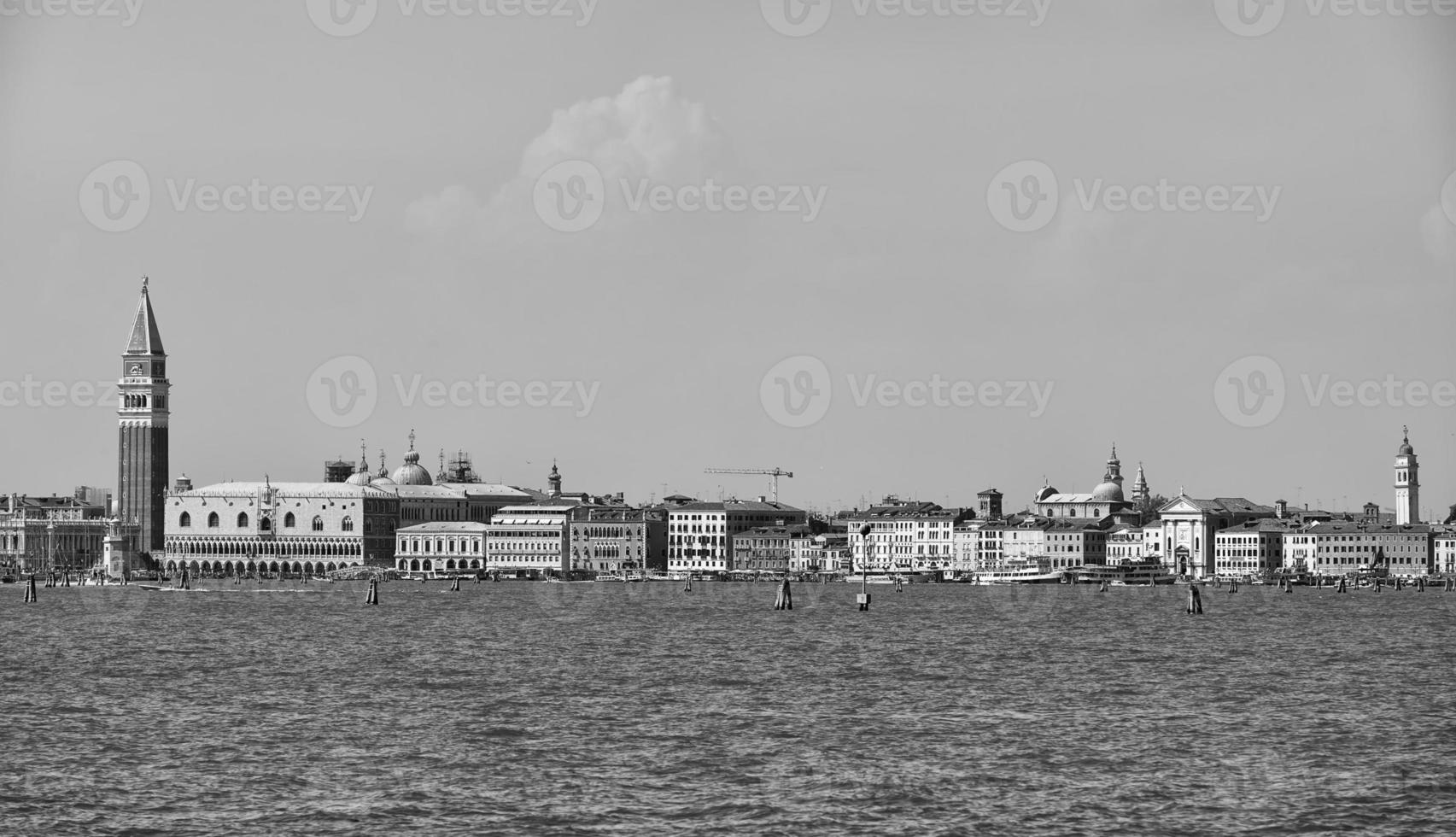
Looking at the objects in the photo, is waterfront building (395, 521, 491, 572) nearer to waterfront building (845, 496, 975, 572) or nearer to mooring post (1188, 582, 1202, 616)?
waterfront building (845, 496, 975, 572)

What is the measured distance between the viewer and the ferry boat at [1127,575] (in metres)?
164

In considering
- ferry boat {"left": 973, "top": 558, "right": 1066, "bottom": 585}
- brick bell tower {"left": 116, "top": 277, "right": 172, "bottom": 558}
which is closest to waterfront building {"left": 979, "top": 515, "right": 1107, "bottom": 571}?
ferry boat {"left": 973, "top": 558, "right": 1066, "bottom": 585}

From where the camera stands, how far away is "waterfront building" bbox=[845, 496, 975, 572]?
190750 mm

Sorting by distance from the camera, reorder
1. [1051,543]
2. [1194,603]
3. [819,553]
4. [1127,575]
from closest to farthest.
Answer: [1194,603], [1127,575], [1051,543], [819,553]

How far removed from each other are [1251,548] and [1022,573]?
26993 mm

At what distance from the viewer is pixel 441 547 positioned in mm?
193375

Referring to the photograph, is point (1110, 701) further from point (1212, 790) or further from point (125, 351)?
point (125, 351)

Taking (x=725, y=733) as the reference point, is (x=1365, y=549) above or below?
above

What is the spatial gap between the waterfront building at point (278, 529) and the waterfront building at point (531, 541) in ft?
29.5

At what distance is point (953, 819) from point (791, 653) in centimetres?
2886

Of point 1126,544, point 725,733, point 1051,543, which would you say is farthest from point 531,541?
point 725,733

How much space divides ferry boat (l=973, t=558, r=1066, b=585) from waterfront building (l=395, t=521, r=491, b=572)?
41403 mm

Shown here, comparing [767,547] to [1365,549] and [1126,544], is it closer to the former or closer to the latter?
[1126,544]

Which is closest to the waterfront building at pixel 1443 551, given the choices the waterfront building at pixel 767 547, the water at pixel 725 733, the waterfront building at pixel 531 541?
the waterfront building at pixel 767 547
